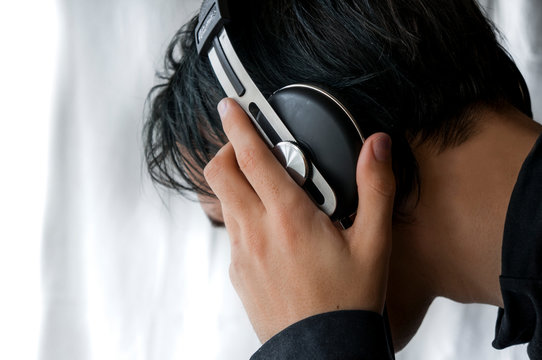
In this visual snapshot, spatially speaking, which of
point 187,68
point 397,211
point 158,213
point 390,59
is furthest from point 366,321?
point 158,213

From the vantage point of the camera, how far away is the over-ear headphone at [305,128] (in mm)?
575

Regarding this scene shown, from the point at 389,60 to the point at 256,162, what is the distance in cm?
19

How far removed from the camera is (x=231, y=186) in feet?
2.14

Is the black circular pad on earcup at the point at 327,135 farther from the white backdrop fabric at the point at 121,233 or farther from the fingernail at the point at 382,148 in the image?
the white backdrop fabric at the point at 121,233

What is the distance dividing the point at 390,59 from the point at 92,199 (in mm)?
593

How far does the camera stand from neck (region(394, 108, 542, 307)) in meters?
0.66

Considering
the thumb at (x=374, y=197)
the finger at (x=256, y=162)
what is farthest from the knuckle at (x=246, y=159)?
the thumb at (x=374, y=197)

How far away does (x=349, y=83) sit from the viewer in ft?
2.08

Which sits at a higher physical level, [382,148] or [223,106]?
[223,106]

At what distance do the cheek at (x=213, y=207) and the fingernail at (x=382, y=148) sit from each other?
1.01ft

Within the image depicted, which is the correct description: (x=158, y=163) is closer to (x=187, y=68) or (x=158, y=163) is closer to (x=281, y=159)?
(x=187, y=68)

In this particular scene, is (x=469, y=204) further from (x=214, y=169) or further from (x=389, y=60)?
(x=214, y=169)

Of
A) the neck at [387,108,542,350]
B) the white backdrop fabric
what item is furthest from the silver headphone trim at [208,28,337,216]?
the white backdrop fabric

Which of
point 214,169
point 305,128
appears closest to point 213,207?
point 214,169
